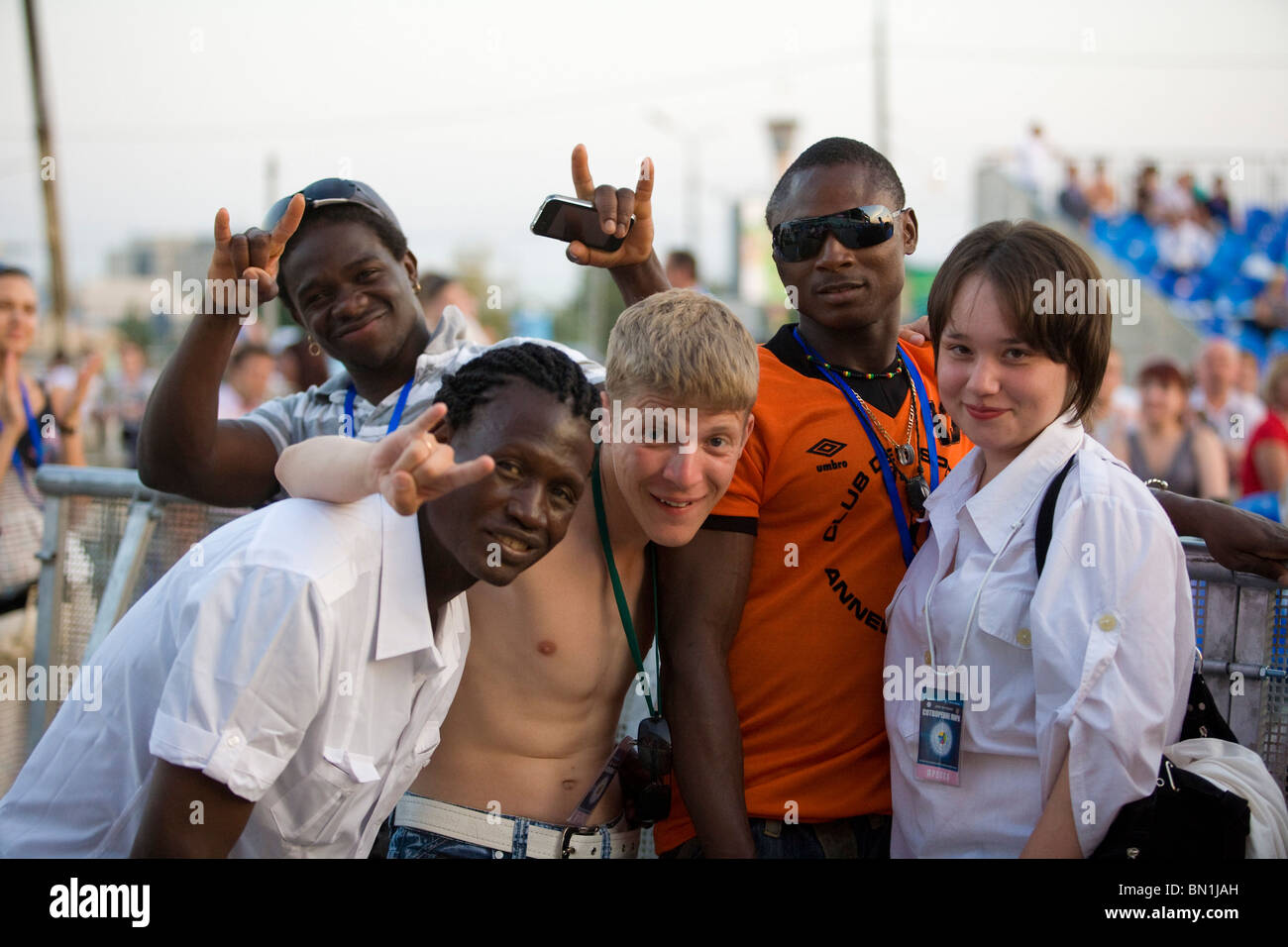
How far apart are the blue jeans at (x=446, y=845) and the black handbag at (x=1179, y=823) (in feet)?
4.16

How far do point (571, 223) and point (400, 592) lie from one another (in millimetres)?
1225

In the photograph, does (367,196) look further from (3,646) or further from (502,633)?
(3,646)

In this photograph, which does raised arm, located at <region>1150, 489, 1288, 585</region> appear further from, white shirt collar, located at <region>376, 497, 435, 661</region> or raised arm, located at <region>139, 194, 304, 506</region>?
raised arm, located at <region>139, 194, 304, 506</region>

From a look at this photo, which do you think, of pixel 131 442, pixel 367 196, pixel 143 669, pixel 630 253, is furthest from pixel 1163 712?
pixel 131 442

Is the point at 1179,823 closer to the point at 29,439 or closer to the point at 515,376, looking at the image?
the point at 515,376

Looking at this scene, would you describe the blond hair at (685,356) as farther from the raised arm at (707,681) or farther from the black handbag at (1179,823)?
the black handbag at (1179,823)

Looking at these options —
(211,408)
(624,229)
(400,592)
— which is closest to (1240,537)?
(624,229)

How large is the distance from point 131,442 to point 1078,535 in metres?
8.87

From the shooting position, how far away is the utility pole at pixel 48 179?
571 inches

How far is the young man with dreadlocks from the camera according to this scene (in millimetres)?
2148

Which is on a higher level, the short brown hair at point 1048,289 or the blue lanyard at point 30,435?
the short brown hair at point 1048,289

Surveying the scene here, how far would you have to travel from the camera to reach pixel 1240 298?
59.7 feet

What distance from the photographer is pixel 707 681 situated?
2.77m

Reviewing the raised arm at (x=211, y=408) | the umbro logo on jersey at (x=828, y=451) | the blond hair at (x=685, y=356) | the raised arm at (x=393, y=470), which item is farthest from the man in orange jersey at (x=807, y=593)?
the raised arm at (x=211, y=408)
